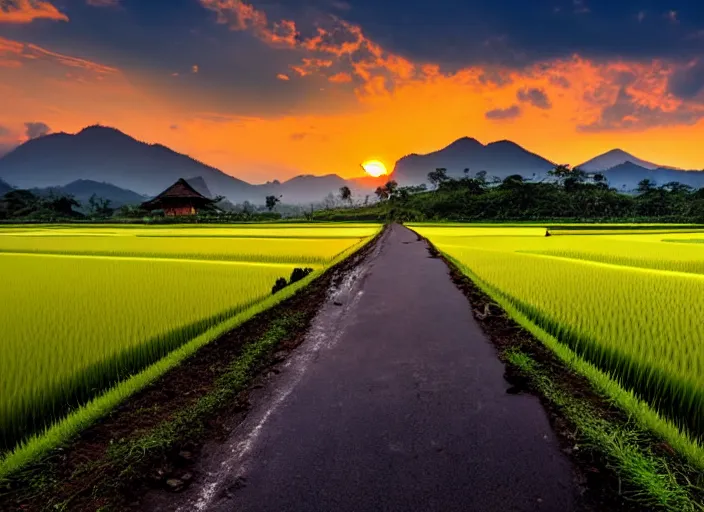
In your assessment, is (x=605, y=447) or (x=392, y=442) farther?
(x=392, y=442)

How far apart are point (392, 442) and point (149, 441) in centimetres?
203

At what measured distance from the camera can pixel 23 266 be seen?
46.3 feet

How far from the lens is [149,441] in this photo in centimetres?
321

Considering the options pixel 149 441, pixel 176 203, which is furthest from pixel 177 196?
pixel 149 441

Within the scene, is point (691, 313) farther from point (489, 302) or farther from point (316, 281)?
point (316, 281)

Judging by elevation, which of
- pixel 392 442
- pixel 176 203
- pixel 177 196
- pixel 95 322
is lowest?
pixel 392 442

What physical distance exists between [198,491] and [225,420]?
971 millimetres

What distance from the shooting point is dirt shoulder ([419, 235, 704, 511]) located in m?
2.57

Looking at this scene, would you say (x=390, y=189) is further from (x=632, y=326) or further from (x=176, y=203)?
(x=632, y=326)

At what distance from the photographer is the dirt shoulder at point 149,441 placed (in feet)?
8.75

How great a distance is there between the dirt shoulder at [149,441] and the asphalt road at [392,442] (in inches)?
12.2

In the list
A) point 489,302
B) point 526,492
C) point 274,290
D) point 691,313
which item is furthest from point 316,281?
point 526,492

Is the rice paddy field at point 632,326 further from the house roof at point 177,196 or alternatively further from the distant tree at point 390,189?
the distant tree at point 390,189

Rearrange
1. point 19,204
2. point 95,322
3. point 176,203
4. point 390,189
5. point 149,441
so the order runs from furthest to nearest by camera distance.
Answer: point 390,189
point 19,204
point 176,203
point 95,322
point 149,441
